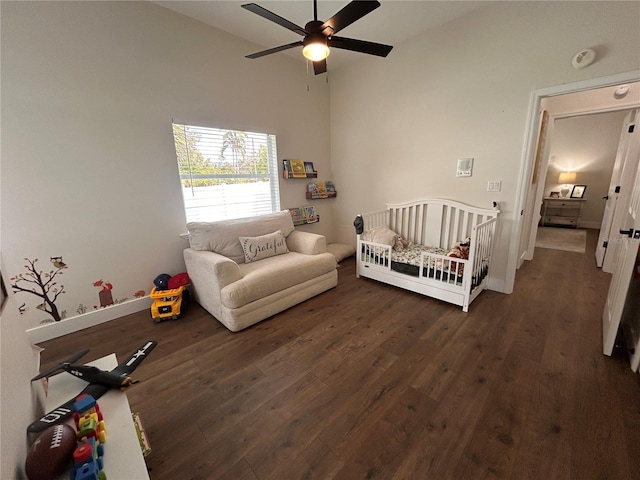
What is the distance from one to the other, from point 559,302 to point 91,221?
4598 mm

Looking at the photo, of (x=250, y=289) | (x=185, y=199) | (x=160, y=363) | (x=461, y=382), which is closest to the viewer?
(x=461, y=382)

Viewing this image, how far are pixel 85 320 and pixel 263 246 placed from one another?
68.8 inches

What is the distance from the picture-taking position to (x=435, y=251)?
10.4 feet

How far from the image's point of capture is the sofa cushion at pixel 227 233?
2.62m

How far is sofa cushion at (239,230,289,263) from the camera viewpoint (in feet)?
9.05

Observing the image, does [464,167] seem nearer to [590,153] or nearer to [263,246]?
[263,246]

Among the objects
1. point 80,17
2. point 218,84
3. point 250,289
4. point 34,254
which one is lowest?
point 250,289

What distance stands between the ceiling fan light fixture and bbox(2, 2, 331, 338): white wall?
158 centimetres

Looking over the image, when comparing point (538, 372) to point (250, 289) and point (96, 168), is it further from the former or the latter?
point (96, 168)

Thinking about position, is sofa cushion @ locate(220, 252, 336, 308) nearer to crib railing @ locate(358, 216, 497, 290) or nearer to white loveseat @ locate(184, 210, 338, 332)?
white loveseat @ locate(184, 210, 338, 332)

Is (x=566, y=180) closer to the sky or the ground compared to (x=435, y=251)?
closer to the sky

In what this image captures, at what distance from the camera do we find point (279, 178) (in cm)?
362

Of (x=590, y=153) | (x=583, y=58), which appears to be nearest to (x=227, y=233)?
(x=583, y=58)

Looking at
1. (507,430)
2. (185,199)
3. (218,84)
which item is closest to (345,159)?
(218,84)
